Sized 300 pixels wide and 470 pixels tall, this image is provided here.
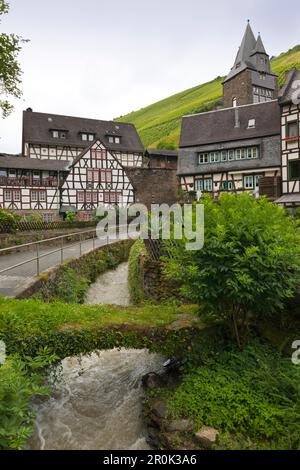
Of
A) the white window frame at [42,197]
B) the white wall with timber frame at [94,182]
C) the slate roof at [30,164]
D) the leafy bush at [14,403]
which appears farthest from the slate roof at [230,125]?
the leafy bush at [14,403]

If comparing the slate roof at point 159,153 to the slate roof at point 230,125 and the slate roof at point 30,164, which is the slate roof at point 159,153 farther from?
the slate roof at point 230,125

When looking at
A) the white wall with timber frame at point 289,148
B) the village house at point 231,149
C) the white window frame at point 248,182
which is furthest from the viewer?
the white window frame at point 248,182

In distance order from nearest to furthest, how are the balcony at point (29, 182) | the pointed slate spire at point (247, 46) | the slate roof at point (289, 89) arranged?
the slate roof at point (289, 89), the balcony at point (29, 182), the pointed slate spire at point (247, 46)

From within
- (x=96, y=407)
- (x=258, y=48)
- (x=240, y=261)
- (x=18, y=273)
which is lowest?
(x=96, y=407)

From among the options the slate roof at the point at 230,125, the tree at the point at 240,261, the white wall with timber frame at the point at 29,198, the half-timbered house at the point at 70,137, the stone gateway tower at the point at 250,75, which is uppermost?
the stone gateway tower at the point at 250,75

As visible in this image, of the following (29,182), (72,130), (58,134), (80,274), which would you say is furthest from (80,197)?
(80,274)

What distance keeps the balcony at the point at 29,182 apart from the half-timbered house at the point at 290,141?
23575mm

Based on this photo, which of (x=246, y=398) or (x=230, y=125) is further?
(x=230, y=125)

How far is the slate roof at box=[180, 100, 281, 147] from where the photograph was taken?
30.5 metres

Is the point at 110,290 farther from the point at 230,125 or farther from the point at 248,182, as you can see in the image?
the point at 230,125

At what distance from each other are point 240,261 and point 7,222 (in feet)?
51.5

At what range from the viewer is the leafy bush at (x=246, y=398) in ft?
18.8

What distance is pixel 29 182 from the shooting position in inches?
1465

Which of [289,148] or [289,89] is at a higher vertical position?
[289,89]
